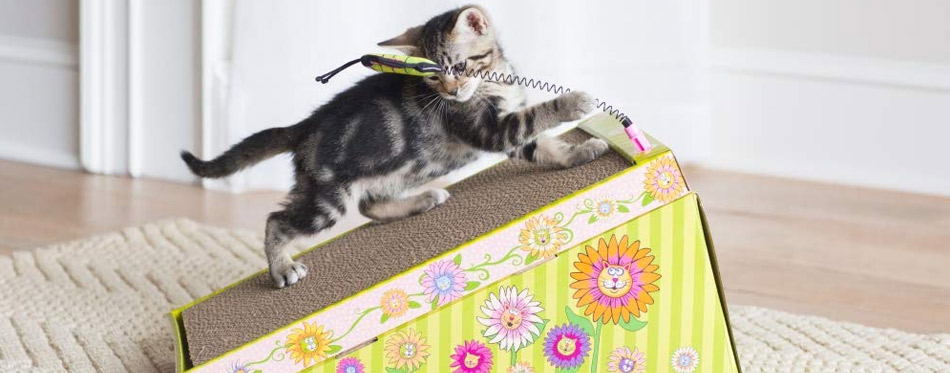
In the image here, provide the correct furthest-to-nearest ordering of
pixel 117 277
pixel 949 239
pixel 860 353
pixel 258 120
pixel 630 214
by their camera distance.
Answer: pixel 258 120
pixel 949 239
pixel 117 277
pixel 860 353
pixel 630 214

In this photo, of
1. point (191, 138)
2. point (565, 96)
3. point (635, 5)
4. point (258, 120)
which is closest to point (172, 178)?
point (191, 138)

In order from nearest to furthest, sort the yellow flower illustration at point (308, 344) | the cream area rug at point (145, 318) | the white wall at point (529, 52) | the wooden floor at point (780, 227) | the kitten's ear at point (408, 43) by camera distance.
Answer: the yellow flower illustration at point (308, 344) < the kitten's ear at point (408, 43) < the cream area rug at point (145, 318) < the wooden floor at point (780, 227) < the white wall at point (529, 52)

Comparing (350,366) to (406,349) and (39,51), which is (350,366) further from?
(39,51)

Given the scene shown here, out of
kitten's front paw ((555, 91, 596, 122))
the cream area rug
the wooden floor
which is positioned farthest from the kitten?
the wooden floor

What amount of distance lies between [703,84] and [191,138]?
3.68 feet

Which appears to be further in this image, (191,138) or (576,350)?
(191,138)

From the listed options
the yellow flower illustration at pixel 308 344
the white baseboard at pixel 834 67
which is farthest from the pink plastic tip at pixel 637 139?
the white baseboard at pixel 834 67

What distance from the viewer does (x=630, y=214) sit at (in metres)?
1.09

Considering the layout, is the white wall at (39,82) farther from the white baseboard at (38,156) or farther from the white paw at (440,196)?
the white paw at (440,196)

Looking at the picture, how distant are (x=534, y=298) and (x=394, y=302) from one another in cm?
14

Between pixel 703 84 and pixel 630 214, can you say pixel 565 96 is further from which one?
pixel 703 84

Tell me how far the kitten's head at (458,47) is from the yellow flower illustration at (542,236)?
0.54 feet

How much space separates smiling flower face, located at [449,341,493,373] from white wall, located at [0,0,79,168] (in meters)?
1.67

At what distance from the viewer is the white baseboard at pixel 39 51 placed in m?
2.48
